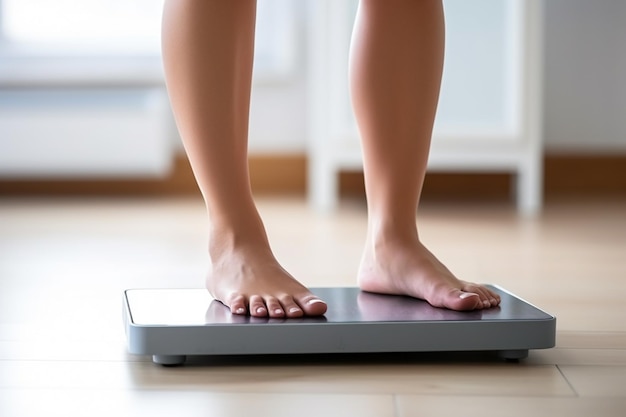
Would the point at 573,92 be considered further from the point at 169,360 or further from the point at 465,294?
the point at 169,360

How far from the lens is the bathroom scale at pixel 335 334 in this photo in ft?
2.88

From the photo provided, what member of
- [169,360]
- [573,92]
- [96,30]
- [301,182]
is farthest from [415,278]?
[96,30]

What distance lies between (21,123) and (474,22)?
1.40 m

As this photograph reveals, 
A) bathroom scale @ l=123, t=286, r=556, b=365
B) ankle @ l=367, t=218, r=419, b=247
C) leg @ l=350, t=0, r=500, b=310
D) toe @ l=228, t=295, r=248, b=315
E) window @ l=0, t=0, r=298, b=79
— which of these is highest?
window @ l=0, t=0, r=298, b=79

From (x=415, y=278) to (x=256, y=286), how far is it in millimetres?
180

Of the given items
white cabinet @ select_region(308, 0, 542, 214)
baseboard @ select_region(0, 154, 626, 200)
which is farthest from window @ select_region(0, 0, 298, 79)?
white cabinet @ select_region(308, 0, 542, 214)

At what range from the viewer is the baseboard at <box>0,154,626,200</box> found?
10.5ft

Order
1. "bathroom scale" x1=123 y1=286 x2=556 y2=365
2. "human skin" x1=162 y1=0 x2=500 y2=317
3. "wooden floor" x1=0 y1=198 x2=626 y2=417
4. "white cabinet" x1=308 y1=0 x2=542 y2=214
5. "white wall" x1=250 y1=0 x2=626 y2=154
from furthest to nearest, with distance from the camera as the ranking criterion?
"white wall" x1=250 y1=0 x2=626 y2=154 < "white cabinet" x1=308 y1=0 x2=542 y2=214 < "human skin" x1=162 y1=0 x2=500 y2=317 < "bathroom scale" x1=123 y1=286 x2=556 y2=365 < "wooden floor" x1=0 y1=198 x2=626 y2=417

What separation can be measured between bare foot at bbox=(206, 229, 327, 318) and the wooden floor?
57mm

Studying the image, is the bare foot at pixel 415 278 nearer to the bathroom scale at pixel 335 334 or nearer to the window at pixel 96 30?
the bathroom scale at pixel 335 334

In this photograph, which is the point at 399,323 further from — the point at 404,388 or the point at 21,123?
the point at 21,123

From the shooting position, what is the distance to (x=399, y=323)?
2.93 feet

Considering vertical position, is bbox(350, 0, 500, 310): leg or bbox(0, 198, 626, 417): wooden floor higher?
bbox(350, 0, 500, 310): leg

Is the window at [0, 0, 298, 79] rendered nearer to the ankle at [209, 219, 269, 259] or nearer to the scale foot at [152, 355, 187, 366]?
the ankle at [209, 219, 269, 259]
